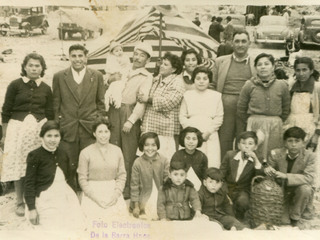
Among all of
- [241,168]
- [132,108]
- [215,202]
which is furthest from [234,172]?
[132,108]

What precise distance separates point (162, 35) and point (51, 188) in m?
0.70

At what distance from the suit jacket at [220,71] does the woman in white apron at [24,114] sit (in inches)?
24.2

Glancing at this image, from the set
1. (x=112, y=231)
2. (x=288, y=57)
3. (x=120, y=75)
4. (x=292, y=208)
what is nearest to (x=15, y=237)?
(x=112, y=231)

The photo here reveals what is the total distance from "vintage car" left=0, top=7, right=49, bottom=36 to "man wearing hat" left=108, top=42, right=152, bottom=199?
13.1 inches

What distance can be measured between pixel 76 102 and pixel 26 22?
0.36m

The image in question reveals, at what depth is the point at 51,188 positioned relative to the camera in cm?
156

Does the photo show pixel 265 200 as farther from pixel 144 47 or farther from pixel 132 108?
pixel 144 47

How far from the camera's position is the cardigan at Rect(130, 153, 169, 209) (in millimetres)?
1571

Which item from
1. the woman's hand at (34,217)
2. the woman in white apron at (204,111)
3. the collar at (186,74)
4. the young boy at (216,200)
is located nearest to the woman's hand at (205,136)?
the woman in white apron at (204,111)

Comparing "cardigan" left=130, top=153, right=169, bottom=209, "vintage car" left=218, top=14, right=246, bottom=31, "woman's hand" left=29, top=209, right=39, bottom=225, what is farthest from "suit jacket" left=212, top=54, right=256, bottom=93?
"woman's hand" left=29, top=209, right=39, bottom=225

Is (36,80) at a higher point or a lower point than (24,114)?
higher

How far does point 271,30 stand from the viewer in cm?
160

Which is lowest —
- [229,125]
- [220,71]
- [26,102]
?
[229,125]

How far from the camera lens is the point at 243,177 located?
5.15 ft
